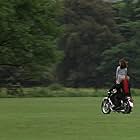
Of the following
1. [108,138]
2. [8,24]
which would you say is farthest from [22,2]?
[108,138]

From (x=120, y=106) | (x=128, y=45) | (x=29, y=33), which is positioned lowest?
(x=128, y=45)

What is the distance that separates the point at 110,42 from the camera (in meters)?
79.8

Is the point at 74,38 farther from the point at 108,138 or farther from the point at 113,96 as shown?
the point at 108,138

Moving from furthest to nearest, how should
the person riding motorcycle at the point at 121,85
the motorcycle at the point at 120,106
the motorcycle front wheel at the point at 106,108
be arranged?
1. the motorcycle front wheel at the point at 106,108
2. the motorcycle at the point at 120,106
3. the person riding motorcycle at the point at 121,85

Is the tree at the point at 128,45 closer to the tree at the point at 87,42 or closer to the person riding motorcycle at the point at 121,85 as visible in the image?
the tree at the point at 87,42

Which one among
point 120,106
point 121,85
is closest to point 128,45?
point 120,106

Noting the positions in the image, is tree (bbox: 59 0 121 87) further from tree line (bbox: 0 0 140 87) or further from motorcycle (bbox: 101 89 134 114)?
motorcycle (bbox: 101 89 134 114)

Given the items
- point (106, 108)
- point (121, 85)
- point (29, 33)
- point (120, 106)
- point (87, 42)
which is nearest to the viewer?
point (121, 85)

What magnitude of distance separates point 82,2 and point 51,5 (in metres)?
35.4

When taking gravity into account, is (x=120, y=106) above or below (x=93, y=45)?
above

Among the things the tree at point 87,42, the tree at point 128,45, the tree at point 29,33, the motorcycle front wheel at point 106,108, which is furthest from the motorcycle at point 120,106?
the tree at point 87,42

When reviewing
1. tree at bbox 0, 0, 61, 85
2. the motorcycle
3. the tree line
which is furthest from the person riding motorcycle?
the tree line

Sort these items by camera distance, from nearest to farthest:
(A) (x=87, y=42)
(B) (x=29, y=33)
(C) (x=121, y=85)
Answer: (C) (x=121, y=85) → (B) (x=29, y=33) → (A) (x=87, y=42)

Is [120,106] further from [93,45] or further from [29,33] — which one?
[93,45]
